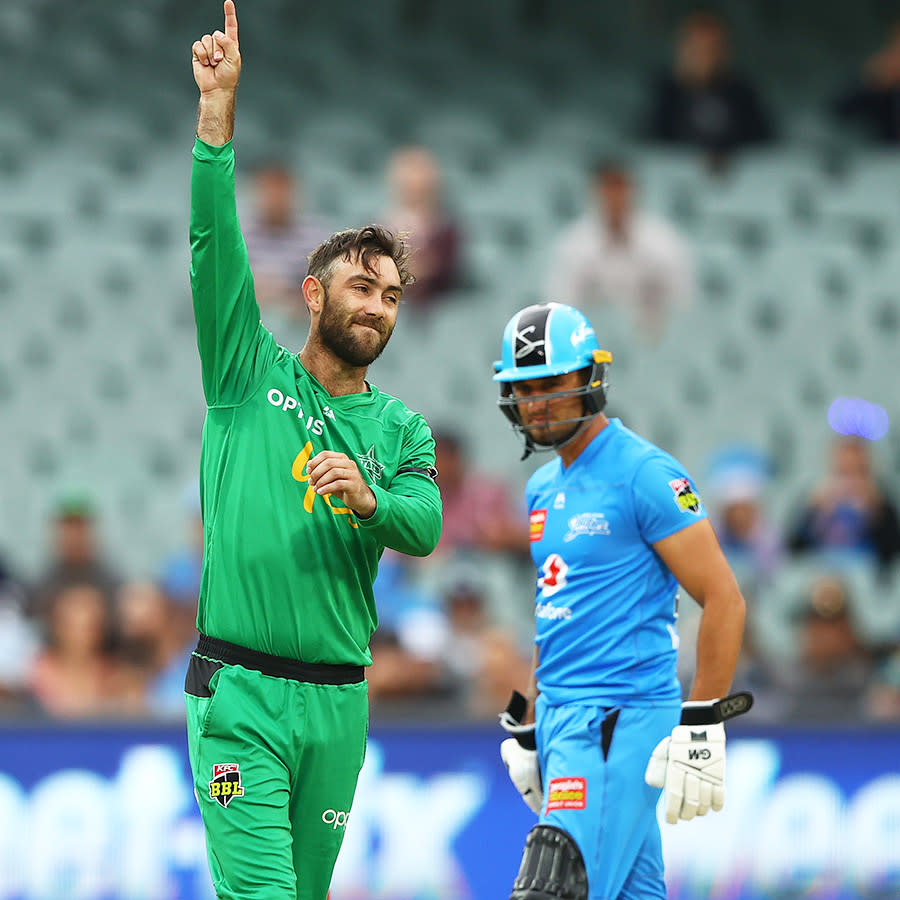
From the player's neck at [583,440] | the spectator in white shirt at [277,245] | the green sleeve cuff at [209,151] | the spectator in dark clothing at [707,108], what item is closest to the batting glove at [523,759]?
the player's neck at [583,440]

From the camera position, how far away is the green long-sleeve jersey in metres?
4.76

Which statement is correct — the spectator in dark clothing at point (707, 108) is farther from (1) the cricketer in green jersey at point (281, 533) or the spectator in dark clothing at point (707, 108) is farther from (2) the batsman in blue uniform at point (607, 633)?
(1) the cricketer in green jersey at point (281, 533)

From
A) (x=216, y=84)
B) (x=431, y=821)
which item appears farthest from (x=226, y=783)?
(x=431, y=821)

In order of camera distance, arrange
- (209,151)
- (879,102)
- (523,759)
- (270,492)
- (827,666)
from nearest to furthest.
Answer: (209,151), (270,492), (523,759), (827,666), (879,102)

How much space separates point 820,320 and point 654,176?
72.5 inches

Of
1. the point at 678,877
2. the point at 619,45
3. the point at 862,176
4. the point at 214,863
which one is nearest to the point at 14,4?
the point at 619,45

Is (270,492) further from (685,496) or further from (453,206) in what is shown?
(453,206)

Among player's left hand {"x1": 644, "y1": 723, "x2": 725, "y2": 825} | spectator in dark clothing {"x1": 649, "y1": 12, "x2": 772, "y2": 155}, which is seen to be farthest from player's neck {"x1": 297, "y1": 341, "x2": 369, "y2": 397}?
spectator in dark clothing {"x1": 649, "y1": 12, "x2": 772, "y2": 155}

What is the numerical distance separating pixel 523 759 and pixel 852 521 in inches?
205

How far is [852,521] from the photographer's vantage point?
34.1 ft

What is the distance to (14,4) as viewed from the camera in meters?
14.3

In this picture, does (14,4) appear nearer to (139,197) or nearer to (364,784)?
(139,197)

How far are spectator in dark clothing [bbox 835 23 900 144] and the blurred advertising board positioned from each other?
713cm

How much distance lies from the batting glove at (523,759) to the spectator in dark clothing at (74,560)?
4215mm
